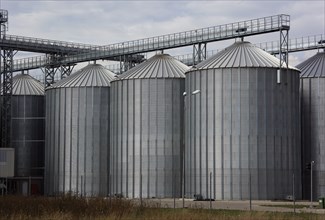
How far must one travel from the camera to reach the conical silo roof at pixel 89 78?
98938 mm

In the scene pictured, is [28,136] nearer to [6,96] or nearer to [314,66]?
[6,96]

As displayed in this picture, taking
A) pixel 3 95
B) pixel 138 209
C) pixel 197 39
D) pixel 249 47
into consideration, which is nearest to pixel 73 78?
pixel 3 95

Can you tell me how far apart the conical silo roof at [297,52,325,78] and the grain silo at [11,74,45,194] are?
133ft

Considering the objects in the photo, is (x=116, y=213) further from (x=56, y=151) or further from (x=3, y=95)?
(x=3, y=95)

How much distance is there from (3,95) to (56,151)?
12.2 metres

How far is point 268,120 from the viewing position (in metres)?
82.5

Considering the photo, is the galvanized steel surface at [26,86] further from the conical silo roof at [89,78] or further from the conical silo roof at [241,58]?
the conical silo roof at [241,58]

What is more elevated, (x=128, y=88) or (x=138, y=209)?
(x=128, y=88)

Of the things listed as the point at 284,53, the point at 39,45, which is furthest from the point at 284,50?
the point at 39,45

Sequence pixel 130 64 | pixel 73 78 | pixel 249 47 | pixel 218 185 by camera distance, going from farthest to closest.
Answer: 1. pixel 130 64
2. pixel 73 78
3. pixel 249 47
4. pixel 218 185

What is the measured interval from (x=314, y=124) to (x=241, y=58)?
1371 cm

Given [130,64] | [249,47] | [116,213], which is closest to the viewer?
[116,213]

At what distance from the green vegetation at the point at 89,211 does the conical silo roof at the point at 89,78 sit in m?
50.2

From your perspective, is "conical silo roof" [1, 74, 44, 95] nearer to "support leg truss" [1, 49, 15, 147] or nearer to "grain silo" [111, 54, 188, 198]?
"support leg truss" [1, 49, 15, 147]
